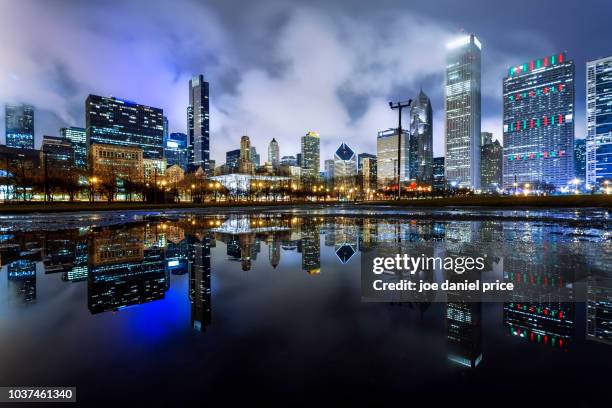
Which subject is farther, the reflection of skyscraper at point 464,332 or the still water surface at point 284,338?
the reflection of skyscraper at point 464,332

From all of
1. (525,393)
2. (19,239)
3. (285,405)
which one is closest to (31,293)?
(285,405)

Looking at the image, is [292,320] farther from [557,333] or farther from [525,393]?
[557,333]

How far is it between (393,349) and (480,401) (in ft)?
3.36

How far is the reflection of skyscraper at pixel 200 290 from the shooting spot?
4449mm

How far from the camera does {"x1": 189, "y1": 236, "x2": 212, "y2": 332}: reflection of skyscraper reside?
445 cm

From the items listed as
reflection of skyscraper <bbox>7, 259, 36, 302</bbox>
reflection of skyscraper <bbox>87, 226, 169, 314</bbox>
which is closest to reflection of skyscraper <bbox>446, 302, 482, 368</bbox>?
reflection of skyscraper <bbox>87, 226, 169, 314</bbox>

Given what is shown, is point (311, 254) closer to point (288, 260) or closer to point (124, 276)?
Answer: point (288, 260)

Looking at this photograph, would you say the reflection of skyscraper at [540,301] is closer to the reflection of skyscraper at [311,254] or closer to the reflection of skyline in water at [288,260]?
the reflection of skyline in water at [288,260]

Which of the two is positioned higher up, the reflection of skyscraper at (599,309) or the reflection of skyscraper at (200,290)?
the reflection of skyscraper at (599,309)

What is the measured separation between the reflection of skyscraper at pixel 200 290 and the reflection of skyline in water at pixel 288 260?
14 millimetres

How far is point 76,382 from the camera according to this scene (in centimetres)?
292

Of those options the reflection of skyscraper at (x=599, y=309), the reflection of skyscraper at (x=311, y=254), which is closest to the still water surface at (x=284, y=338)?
the reflection of skyscraper at (x=599, y=309)

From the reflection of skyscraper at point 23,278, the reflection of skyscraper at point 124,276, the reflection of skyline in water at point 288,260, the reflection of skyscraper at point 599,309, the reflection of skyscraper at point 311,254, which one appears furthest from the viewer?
the reflection of skyscraper at point 311,254

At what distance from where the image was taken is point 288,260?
335 inches
